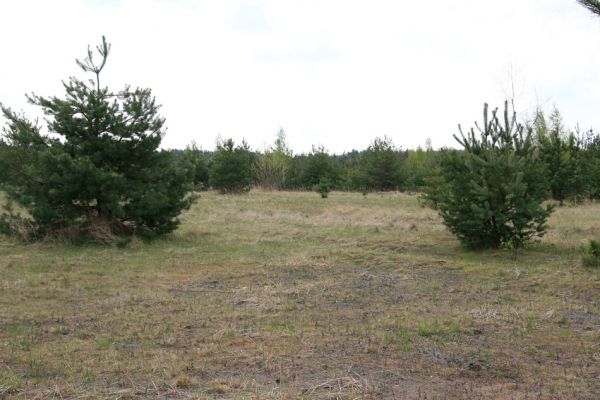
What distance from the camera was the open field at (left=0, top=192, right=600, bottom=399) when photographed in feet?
15.9

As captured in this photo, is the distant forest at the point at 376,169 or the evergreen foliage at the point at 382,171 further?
the evergreen foliage at the point at 382,171

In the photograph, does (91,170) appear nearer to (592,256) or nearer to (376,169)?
(592,256)

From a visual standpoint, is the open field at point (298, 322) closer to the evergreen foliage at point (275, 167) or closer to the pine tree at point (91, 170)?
the pine tree at point (91, 170)

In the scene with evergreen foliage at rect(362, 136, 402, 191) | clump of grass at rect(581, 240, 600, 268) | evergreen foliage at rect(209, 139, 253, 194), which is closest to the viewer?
clump of grass at rect(581, 240, 600, 268)

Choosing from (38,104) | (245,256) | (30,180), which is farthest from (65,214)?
(245,256)

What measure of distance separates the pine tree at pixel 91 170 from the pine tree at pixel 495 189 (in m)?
6.84

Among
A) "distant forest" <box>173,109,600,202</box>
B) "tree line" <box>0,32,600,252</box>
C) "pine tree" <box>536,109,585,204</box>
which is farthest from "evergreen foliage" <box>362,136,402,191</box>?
"tree line" <box>0,32,600,252</box>

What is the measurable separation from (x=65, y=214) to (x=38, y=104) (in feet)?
8.98

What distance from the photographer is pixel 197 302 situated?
26.5 feet

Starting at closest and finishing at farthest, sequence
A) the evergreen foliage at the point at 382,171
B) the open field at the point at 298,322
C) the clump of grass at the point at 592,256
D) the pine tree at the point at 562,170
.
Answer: the open field at the point at 298,322, the clump of grass at the point at 592,256, the pine tree at the point at 562,170, the evergreen foliage at the point at 382,171

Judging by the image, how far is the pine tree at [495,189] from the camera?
39.0ft

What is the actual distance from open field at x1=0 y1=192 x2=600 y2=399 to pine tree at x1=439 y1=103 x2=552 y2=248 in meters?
0.57

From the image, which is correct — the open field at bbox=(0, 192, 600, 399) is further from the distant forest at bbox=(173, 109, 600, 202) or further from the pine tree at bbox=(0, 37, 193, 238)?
the distant forest at bbox=(173, 109, 600, 202)

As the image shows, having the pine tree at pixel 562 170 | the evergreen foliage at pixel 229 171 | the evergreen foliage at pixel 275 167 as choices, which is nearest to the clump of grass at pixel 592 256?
the pine tree at pixel 562 170
